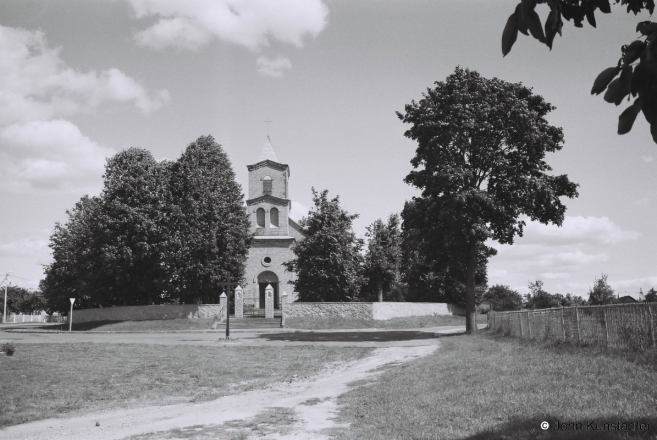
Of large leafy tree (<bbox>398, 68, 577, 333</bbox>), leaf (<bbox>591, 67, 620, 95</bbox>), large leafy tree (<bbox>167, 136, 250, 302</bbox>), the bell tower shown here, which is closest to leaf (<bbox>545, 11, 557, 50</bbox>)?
leaf (<bbox>591, 67, 620, 95</bbox>)

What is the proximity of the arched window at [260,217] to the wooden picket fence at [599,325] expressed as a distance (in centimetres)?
3794

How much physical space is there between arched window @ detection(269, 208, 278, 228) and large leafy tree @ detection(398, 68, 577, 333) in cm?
2857

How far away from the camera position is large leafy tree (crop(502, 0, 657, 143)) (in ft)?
8.39

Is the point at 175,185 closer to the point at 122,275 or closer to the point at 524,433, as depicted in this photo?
the point at 122,275

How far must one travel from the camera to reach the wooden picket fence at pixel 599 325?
10805 mm

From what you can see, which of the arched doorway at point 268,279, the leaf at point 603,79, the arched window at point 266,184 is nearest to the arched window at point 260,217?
the arched window at point 266,184

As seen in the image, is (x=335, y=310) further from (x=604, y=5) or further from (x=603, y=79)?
(x=603, y=79)

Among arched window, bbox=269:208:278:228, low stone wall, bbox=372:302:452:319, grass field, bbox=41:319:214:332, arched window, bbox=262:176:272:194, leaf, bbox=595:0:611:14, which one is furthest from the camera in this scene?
arched window, bbox=262:176:272:194

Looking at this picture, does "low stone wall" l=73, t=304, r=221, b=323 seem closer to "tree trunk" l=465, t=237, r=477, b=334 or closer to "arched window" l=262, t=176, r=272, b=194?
"tree trunk" l=465, t=237, r=477, b=334

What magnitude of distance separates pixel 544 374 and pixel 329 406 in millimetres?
4008

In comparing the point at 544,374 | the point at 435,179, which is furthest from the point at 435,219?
the point at 544,374

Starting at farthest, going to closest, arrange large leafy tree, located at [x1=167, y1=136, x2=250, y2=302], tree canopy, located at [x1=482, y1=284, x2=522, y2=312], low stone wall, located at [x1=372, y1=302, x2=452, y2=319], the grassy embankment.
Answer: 1. tree canopy, located at [x1=482, y1=284, x2=522, y2=312]
2. low stone wall, located at [x1=372, y1=302, x2=452, y2=319]
3. large leafy tree, located at [x1=167, y1=136, x2=250, y2=302]
4. the grassy embankment

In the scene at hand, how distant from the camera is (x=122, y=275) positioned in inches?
1580

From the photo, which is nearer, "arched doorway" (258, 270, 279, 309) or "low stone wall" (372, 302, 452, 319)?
"low stone wall" (372, 302, 452, 319)
